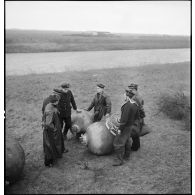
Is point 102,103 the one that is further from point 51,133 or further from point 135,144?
point 51,133

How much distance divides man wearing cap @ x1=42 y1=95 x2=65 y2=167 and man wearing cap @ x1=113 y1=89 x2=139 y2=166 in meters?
1.51

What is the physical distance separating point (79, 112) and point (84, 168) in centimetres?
209

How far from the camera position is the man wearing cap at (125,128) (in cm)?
661

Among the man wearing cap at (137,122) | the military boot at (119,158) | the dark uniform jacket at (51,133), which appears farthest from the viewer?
the man wearing cap at (137,122)

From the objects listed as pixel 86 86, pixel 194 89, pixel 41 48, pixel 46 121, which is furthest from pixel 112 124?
pixel 41 48

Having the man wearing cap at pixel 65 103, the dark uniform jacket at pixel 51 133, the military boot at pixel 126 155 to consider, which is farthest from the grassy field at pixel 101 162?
the man wearing cap at pixel 65 103

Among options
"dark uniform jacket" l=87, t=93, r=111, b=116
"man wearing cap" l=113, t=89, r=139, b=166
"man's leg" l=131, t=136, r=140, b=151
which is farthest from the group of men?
"dark uniform jacket" l=87, t=93, r=111, b=116

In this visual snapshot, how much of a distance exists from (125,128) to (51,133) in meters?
1.89

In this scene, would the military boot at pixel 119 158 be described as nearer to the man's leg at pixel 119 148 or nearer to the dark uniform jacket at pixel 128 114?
the man's leg at pixel 119 148

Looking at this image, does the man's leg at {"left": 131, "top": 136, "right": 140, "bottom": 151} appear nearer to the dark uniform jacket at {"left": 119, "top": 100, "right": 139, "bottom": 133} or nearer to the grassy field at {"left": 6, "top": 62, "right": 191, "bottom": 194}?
the grassy field at {"left": 6, "top": 62, "right": 191, "bottom": 194}

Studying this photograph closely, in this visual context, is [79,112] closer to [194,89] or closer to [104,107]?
[104,107]

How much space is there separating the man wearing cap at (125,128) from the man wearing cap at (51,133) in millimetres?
1506

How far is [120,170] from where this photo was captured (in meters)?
6.73

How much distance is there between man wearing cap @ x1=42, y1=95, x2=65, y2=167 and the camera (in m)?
6.56
